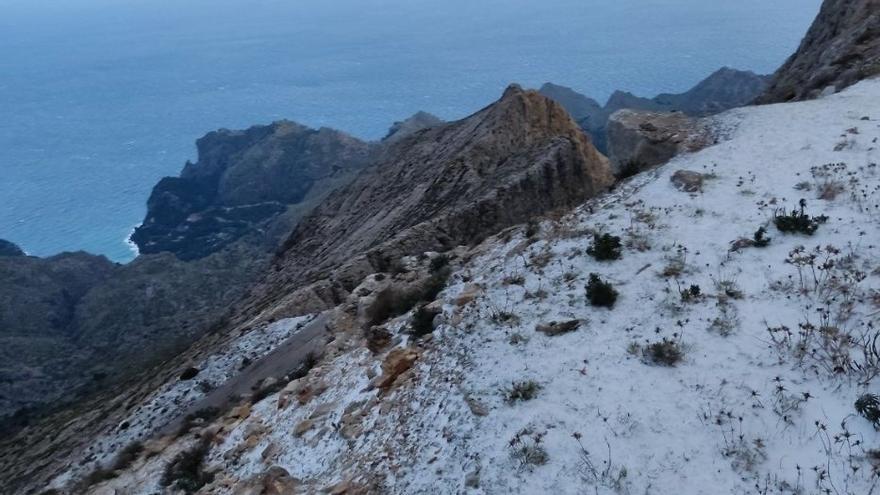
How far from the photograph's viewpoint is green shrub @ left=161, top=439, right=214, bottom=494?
13135mm

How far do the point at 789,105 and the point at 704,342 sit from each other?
48.6ft

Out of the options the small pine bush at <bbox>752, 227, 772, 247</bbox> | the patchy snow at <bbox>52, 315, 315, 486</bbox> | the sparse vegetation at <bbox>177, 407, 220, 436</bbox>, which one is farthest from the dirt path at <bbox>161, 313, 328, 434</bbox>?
the small pine bush at <bbox>752, 227, 772, 247</bbox>

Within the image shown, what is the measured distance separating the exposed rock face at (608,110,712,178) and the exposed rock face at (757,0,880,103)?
18.2 ft

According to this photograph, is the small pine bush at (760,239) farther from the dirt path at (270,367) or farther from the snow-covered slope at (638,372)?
the dirt path at (270,367)

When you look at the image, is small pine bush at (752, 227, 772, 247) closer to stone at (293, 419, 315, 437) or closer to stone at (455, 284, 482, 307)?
stone at (455, 284, 482, 307)

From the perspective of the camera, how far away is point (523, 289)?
14.2 meters

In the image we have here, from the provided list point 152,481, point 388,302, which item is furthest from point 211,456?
point 388,302

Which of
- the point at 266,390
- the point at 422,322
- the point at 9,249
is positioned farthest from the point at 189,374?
the point at 9,249

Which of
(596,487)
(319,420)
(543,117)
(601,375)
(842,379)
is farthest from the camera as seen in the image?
(543,117)

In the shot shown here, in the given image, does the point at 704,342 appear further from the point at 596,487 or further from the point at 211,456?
the point at 211,456

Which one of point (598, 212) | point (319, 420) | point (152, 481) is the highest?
point (598, 212)

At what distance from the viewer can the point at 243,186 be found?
156 m

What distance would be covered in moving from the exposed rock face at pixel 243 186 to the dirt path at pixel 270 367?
112334 millimetres

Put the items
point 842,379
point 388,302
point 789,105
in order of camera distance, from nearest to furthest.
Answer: point 842,379, point 388,302, point 789,105
